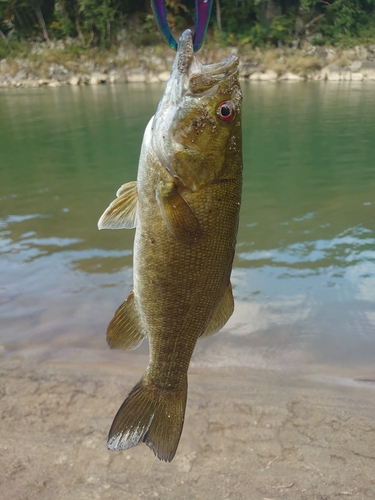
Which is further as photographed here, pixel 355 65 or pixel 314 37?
pixel 314 37

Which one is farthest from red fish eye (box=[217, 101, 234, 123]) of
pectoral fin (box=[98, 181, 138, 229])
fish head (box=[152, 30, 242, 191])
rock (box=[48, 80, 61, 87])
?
rock (box=[48, 80, 61, 87])

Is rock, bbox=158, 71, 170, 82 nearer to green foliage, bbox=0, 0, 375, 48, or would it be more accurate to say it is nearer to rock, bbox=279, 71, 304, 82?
green foliage, bbox=0, 0, 375, 48

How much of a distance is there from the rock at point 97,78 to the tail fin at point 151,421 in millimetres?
43617

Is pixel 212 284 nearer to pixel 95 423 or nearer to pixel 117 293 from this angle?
pixel 95 423

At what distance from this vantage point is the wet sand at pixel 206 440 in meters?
3.37

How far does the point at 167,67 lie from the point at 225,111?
1670 inches

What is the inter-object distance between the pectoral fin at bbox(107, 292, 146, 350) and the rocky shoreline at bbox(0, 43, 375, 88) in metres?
39.8

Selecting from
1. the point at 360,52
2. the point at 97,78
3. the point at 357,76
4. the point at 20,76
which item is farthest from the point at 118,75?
the point at 360,52

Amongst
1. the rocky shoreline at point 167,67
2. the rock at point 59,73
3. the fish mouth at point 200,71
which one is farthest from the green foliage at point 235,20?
the fish mouth at point 200,71

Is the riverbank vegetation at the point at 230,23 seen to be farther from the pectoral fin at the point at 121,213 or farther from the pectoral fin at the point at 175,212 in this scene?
the pectoral fin at the point at 175,212

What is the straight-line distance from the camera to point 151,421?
2258 mm

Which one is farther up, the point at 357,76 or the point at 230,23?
the point at 230,23

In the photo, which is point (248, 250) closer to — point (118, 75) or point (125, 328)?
point (125, 328)

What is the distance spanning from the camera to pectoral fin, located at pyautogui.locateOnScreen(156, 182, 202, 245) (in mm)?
1934
